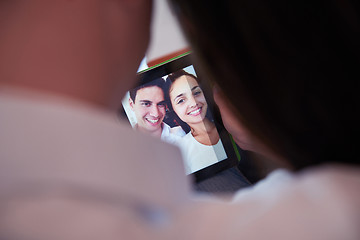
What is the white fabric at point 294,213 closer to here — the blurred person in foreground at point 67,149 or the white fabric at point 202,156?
the blurred person in foreground at point 67,149

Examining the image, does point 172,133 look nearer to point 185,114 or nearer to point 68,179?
point 185,114

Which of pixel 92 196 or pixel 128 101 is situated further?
pixel 128 101

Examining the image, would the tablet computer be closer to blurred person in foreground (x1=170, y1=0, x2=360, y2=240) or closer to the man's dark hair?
the man's dark hair

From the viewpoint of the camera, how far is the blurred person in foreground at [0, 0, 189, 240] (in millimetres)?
231

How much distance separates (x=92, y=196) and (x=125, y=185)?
0.02 m

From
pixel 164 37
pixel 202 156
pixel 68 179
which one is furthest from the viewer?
pixel 164 37

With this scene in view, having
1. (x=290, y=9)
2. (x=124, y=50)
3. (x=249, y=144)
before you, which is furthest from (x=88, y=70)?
(x=249, y=144)

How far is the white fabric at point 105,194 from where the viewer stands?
23cm

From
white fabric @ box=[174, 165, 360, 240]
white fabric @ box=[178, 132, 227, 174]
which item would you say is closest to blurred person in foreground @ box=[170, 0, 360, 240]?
white fabric @ box=[174, 165, 360, 240]

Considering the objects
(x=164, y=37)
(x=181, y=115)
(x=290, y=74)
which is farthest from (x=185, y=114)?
(x=290, y=74)

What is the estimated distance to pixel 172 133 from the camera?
72 cm

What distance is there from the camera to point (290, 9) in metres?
0.29

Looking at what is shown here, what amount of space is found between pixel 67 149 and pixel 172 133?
1.59 feet

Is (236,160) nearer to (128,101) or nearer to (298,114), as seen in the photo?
(128,101)
